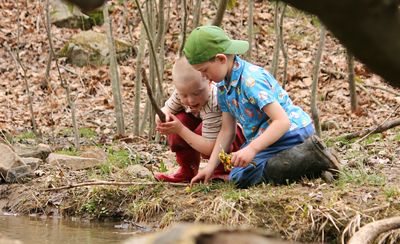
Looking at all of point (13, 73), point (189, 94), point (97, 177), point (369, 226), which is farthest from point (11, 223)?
point (13, 73)

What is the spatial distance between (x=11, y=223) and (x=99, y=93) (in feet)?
21.5

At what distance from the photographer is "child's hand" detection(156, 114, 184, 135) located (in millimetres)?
4816

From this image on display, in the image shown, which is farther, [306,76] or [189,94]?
[306,76]

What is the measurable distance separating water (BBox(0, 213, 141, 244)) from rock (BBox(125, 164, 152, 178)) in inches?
31.6

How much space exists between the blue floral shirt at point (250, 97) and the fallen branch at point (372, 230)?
50.2 inches

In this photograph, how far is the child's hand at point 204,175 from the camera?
501cm

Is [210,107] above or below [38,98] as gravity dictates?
above

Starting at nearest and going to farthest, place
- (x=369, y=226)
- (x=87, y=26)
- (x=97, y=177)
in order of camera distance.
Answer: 1. (x=369, y=226)
2. (x=97, y=177)
3. (x=87, y=26)

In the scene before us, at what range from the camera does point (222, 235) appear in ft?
2.62

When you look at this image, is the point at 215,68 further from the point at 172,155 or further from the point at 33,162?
the point at 172,155

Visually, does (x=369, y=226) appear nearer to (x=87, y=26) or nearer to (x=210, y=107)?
(x=210, y=107)

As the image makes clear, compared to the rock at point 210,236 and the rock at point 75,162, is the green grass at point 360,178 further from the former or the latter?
the rock at point 210,236

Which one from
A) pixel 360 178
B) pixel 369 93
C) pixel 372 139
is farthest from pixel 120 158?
pixel 369 93

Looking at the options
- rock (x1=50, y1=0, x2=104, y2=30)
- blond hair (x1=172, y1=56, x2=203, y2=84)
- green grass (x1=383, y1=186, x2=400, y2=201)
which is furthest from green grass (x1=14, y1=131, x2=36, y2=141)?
rock (x1=50, y1=0, x2=104, y2=30)
